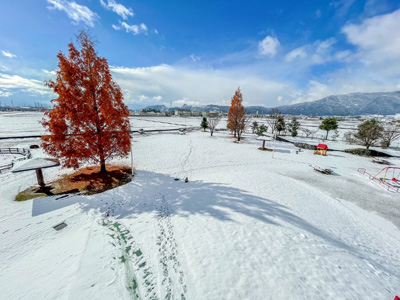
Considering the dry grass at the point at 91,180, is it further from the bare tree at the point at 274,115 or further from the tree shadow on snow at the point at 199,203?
the bare tree at the point at 274,115

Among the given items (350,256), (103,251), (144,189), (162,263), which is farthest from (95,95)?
(350,256)

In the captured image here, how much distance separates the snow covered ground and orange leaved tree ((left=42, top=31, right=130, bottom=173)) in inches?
156

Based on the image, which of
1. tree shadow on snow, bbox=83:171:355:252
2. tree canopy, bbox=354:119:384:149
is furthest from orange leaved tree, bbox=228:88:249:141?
tree shadow on snow, bbox=83:171:355:252

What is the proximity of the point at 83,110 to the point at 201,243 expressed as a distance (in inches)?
509

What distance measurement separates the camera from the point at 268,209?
9.75 meters

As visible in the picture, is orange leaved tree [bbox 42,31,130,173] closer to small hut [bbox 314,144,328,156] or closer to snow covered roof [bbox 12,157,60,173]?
snow covered roof [bbox 12,157,60,173]

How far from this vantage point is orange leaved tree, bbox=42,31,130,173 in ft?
38.6

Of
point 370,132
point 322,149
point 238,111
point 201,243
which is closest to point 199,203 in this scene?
point 201,243

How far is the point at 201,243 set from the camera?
681 centimetres

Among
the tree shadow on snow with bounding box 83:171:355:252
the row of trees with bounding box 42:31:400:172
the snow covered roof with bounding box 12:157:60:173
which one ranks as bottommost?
the tree shadow on snow with bounding box 83:171:355:252

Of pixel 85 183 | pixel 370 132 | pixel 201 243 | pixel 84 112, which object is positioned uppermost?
pixel 84 112

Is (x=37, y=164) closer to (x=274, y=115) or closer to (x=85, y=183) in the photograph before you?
(x=85, y=183)

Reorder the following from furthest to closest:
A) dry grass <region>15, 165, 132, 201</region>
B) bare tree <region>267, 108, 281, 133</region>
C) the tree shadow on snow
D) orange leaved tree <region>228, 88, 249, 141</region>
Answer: bare tree <region>267, 108, 281, 133</region> → orange leaved tree <region>228, 88, 249, 141</region> → dry grass <region>15, 165, 132, 201</region> → the tree shadow on snow

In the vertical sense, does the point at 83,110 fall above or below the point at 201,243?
above
